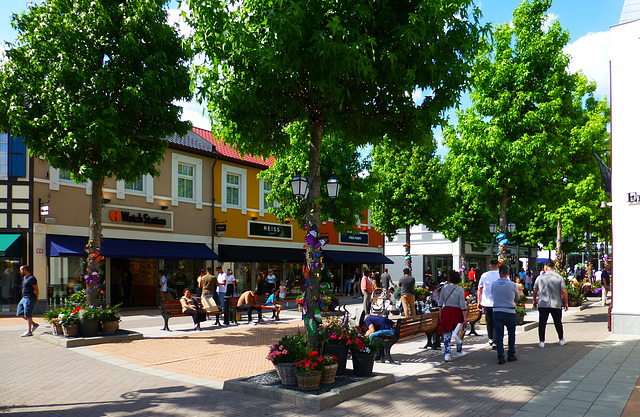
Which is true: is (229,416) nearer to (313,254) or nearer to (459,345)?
(313,254)

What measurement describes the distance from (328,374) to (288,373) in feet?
1.84

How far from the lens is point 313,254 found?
25.3 ft

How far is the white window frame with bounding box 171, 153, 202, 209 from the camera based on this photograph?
22938 millimetres

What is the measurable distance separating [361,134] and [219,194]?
55.7ft

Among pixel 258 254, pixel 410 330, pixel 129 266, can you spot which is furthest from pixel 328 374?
pixel 258 254

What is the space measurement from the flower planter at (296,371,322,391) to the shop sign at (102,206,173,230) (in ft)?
51.1

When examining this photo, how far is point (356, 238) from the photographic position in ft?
112

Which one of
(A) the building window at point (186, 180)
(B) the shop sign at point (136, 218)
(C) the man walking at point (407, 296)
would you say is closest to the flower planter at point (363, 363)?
(C) the man walking at point (407, 296)

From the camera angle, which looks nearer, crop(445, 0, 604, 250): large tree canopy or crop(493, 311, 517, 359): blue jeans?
crop(493, 311, 517, 359): blue jeans

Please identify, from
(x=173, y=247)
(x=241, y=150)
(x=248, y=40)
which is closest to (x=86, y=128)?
(x=241, y=150)

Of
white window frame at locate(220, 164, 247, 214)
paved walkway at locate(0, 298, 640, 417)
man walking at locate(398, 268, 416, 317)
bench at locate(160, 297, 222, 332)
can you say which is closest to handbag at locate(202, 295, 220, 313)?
bench at locate(160, 297, 222, 332)

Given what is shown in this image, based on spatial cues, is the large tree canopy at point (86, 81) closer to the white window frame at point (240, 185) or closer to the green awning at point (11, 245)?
the green awning at point (11, 245)

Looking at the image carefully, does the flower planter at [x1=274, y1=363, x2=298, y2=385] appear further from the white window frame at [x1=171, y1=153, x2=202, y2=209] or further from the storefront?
the white window frame at [x1=171, y1=153, x2=202, y2=209]

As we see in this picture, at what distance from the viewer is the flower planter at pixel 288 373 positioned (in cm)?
708
